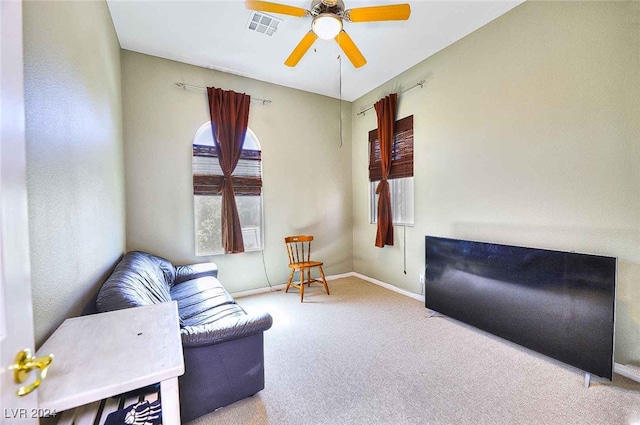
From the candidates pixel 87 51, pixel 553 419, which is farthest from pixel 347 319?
pixel 87 51

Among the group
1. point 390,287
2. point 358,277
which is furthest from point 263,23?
point 358,277

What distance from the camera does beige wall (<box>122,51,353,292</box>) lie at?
Result: 10.1 ft

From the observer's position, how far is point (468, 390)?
1763 millimetres

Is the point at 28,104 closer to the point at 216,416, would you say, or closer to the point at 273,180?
the point at 216,416

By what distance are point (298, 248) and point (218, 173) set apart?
1.68 metres

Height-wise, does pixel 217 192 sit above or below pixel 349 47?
below

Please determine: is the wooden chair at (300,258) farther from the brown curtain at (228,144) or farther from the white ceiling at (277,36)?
the white ceiling at (277,36)

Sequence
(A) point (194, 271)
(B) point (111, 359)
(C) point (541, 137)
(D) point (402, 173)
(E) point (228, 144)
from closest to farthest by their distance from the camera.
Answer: (B) point (111, 359) < (C) point (541, 137) < (A) point (194, 271) < (E) point (228, 144) < (D) point (402, 173)

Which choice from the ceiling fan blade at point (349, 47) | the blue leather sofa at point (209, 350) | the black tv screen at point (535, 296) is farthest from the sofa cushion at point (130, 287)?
the black tv screen at point (535, 296)

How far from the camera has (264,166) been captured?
12.6 feet

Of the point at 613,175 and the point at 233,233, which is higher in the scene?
the point at 613,175

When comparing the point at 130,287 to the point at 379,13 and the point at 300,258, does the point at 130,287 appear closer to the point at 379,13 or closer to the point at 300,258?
the point at 379,13

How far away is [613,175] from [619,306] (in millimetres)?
993

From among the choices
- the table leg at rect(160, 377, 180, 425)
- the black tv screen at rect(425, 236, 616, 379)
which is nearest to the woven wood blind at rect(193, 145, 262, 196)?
the black tv screen at rect(425, 236, 616, 379)
